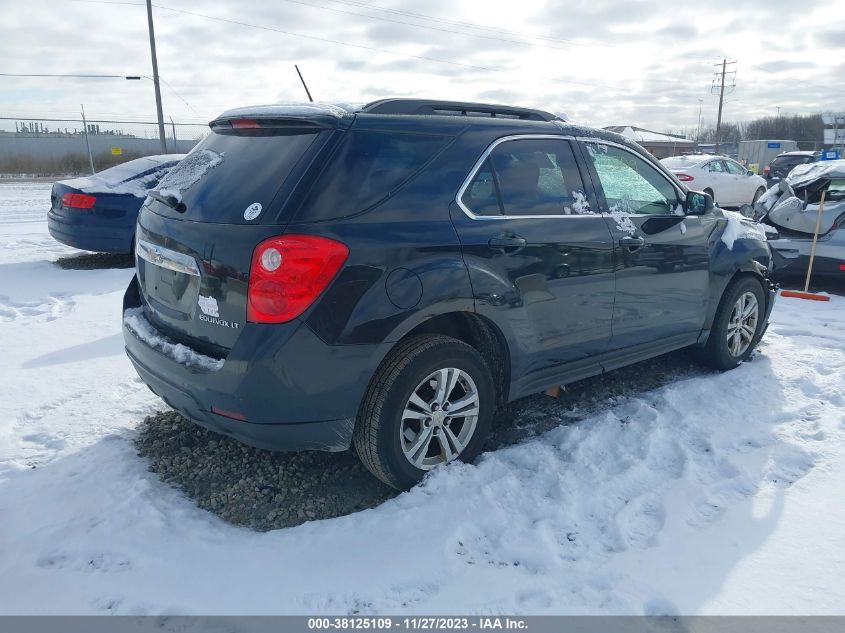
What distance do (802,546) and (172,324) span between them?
307 cm

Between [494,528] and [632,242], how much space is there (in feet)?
6.67

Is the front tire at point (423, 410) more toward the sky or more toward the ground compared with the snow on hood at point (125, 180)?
more toward the ground

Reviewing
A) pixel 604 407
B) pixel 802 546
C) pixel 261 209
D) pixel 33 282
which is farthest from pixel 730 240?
pixel 33 282

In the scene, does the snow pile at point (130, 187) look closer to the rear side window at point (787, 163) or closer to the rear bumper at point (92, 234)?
the rear bumper at point (92, 234)

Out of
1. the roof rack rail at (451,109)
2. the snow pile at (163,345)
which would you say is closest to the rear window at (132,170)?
the snow pile at (163,345)

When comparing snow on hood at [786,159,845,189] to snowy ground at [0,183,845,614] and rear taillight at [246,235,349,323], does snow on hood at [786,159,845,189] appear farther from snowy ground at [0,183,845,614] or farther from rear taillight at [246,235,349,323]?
rear taillight at [246,235,349,323]

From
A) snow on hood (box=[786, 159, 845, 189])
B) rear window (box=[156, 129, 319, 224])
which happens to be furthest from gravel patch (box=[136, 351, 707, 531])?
snow on hood (box=[786, 159, 845, 189])

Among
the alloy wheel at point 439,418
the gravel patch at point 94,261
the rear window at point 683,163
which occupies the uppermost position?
the rear window at point 683,163

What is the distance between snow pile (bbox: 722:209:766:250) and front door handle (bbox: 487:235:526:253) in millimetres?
2238

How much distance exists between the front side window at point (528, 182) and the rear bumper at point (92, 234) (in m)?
6.31

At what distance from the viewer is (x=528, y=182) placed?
11.7 feet

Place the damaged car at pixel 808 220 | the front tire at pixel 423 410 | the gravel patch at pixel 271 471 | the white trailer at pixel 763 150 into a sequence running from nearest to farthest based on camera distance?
1. the front tire at pixel 423 410
2. the gravel patch at pixel 271 471
3. the damaged car at pixel 808 220
4. the white trailer at pixel 763 150

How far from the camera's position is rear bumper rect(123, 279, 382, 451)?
2709 millimetres

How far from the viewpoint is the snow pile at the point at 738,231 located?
484 cm
